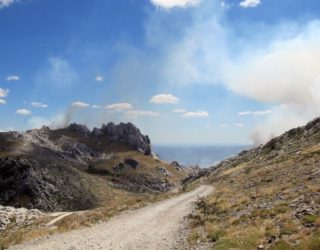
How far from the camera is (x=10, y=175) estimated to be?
151 m

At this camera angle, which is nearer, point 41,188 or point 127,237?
point 127,237

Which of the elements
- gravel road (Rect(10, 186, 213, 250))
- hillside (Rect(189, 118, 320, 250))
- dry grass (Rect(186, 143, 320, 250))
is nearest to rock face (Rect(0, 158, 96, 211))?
gravel road (Rect(10, 186, 213, 250))

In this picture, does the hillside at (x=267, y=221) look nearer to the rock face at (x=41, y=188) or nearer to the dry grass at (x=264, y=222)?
the dry grass at (x=264, y=222)

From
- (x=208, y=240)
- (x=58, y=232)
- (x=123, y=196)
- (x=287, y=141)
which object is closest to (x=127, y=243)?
(x=208, y=240)

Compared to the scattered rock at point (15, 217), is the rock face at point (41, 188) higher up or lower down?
higher up

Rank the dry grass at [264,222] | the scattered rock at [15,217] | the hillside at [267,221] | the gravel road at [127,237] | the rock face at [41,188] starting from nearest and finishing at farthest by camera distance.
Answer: the dry grass at [264,222] < the hillside at [267,221] < the gravel road at [127,237] < the scattered rock at [15,217] < the rock face at [41,188]

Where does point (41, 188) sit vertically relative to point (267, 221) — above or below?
above

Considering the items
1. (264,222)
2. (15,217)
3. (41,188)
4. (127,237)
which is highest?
(41,188)

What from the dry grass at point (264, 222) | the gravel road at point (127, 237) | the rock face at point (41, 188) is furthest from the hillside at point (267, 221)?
the rock face at point (41, 188)

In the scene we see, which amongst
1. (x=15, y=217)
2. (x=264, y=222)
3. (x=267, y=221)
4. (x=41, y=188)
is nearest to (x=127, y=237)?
(x=264, y=222)

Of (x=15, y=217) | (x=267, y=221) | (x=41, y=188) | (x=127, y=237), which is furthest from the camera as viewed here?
(x=41, y=188)

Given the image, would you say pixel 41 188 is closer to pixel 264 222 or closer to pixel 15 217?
pixel 15 217

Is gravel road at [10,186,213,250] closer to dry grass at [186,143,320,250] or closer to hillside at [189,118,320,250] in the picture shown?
hillside at [189,118,320,250]

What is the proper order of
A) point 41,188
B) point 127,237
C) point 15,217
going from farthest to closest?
point 41,188 < point 15,217 < point 127,237
